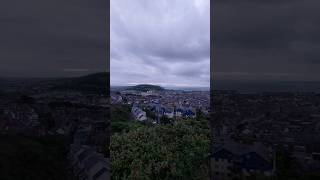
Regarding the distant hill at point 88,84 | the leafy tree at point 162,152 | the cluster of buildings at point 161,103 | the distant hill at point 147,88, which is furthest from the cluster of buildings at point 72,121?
the distant hill at point 147,88

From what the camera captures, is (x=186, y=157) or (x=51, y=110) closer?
(x=51, y=110)

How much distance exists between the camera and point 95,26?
14.4 feet

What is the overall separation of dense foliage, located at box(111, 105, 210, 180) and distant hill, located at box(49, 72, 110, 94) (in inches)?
58.2

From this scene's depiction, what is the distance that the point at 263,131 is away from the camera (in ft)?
14.1

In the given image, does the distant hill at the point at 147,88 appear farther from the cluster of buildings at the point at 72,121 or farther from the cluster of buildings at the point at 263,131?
the cluster of buildings at the point at 263,131

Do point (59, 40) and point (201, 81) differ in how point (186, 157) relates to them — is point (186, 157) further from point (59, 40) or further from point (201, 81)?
point (59, 40)

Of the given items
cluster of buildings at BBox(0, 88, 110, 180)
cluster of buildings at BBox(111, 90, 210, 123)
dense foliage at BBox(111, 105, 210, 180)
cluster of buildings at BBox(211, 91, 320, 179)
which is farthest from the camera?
cluster of buildings at BBox(111, 90, 210, 123)

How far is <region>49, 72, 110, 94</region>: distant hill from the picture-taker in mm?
4258

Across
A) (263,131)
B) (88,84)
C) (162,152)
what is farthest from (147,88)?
(263,131)

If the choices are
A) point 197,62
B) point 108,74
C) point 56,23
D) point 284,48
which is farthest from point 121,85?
point 284,48

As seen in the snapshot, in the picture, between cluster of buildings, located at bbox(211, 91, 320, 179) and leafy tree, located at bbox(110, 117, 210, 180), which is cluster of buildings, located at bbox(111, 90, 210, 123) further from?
cluster of buildings, located at bbox(211, 91, 320, 179)

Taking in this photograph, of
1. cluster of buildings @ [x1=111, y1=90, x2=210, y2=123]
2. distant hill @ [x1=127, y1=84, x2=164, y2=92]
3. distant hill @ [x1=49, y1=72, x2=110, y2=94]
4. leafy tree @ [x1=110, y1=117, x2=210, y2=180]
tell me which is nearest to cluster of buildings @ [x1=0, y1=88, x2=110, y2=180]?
distant hill @ [x1=49, y1=72, x2=110, y2=94]

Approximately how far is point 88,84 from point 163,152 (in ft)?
5.67

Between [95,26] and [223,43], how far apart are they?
126 cm
